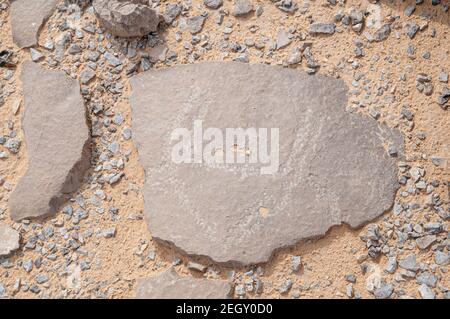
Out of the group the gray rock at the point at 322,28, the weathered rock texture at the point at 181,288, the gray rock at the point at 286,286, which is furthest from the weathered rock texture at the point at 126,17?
the gray rock at the point at 286,286

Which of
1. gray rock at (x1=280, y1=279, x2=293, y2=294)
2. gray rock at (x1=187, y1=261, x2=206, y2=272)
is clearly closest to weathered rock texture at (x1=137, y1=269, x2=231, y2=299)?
gray rock at (x1=187, y1=261, x2=206, y2=272)

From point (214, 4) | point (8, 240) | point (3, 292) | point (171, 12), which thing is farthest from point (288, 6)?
point (3, 292)

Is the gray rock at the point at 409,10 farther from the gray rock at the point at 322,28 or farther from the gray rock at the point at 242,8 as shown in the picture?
the gray rock at the point at 242,8

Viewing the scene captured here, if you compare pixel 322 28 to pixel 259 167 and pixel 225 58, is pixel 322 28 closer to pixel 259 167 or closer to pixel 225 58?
pixel 225 58

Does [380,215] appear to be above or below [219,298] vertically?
above
